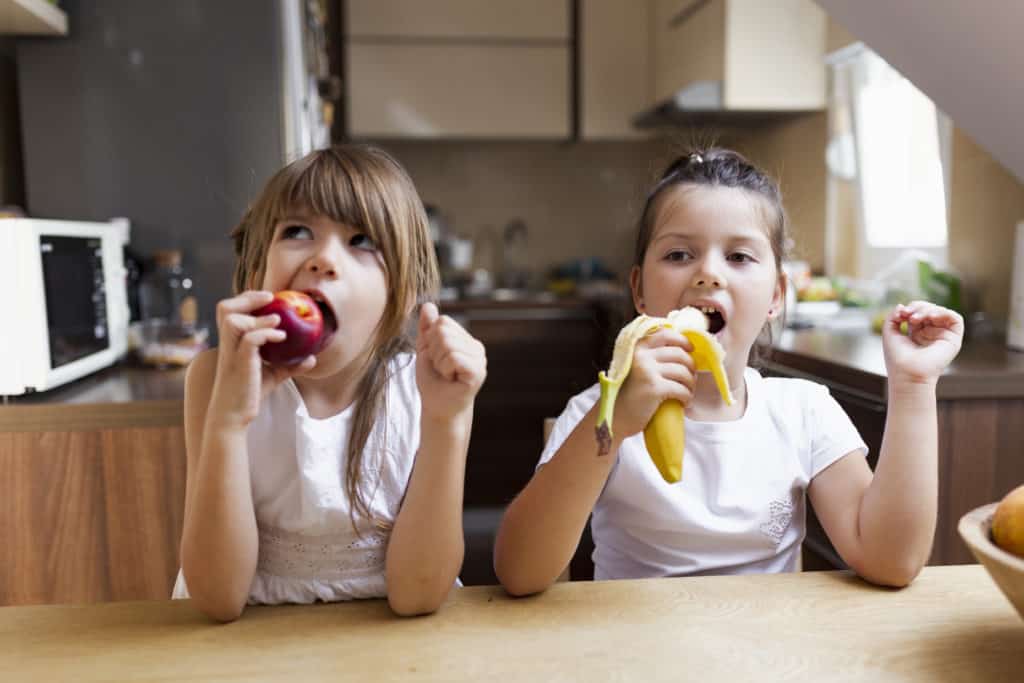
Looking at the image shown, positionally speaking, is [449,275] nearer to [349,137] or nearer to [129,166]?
[349,137]

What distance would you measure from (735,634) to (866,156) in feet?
8.93

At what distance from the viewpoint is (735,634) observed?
→ 70 centimetres

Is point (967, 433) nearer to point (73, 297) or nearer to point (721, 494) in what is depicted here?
point (721, 494)

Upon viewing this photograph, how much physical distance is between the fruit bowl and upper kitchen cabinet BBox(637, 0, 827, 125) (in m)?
2.78

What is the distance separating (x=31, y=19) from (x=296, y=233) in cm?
134

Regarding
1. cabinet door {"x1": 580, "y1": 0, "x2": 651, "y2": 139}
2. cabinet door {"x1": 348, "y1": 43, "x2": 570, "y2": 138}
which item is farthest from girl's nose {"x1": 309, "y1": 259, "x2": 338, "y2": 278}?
cabinet door {"x1": 580, "y1": 0, "x2": 651, "y2": 139}

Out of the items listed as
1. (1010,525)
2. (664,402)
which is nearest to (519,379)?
(664,402)

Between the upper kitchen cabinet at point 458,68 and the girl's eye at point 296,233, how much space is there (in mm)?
3097

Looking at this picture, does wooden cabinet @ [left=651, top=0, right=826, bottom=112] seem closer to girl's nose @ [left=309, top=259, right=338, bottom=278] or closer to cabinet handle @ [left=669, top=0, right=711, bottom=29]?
cabinet handle @ [left=669, top=0, right=711, bottom=29]

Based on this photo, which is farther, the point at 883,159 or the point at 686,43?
the point at 686,43

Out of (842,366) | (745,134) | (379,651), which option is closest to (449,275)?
(745,134)

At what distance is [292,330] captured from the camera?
2.31ft

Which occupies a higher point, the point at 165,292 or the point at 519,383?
the point at 165,292

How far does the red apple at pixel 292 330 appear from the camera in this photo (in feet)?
2.30
